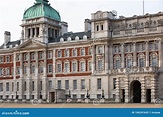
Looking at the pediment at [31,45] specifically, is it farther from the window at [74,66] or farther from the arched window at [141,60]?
the arched window at [141,60]

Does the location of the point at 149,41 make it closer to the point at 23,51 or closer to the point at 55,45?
the point at 55,45

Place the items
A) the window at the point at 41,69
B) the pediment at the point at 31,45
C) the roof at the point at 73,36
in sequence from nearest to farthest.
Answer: the roof at the point at 73,36 → the pediment at the point at 31,45 → the window at the point at 41,69

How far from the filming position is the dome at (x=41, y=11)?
7044 cm

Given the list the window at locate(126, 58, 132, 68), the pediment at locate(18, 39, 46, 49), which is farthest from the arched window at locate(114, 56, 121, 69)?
the pediment at locate(18, 39, 46, 49)

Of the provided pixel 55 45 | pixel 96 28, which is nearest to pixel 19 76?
pixel 55 45

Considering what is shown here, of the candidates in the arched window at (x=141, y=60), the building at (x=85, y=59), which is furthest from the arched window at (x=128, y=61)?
the arched window at (x=141, y=60)

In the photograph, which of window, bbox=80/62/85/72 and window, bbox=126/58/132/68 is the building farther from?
window, bbox=126/58/132/68

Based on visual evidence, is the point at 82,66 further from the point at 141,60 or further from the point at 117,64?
the point at 141,60

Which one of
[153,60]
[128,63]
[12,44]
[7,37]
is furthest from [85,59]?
[7,37]

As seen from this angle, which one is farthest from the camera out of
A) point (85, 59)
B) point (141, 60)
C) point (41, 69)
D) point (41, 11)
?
point (41, 11)

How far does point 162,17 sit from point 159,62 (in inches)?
315

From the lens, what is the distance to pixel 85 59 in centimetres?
6419

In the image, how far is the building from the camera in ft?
186

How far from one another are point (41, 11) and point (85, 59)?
14287 millimetres
